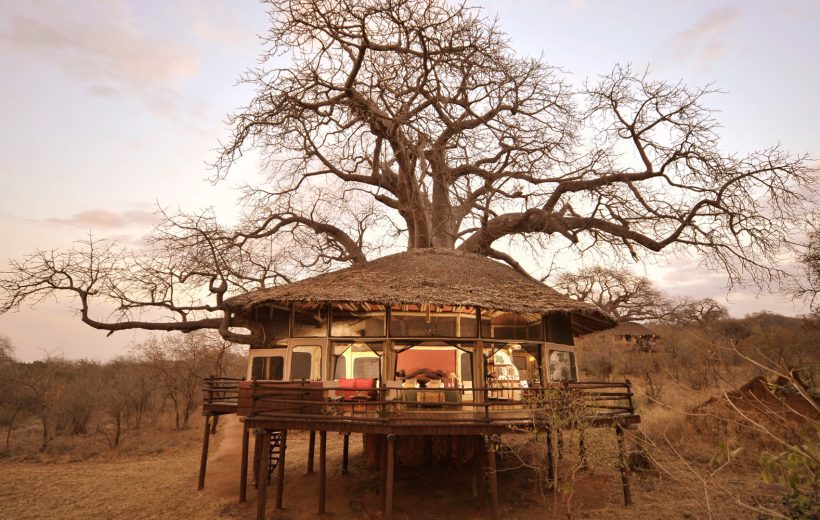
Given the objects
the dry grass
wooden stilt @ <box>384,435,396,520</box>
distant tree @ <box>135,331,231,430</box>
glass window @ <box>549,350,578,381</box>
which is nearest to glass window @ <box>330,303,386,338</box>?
wooden stilt @ <box>384,435,396,520</box>

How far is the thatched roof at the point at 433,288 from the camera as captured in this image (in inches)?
536

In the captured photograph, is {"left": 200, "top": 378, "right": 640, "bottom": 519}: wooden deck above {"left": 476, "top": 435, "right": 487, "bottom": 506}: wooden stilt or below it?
above

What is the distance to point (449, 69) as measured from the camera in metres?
17.9

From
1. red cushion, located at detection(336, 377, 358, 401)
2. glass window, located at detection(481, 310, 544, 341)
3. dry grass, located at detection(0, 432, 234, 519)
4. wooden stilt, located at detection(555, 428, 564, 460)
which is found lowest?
dry grass, located at detection(0, 432, 234, 519)

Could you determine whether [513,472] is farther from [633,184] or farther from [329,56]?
[329,56]

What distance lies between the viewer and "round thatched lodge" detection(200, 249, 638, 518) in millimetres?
12516

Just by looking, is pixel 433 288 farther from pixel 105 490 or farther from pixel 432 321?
pixel 105 490

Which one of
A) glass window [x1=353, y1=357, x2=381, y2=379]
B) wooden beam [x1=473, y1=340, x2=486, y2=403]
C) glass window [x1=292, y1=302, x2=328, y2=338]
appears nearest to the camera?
wooden beam [x1=473, y1=340, x2=486, y2=403]

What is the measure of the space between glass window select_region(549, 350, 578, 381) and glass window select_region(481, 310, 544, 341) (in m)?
0.97

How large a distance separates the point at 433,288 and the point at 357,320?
2233 mm

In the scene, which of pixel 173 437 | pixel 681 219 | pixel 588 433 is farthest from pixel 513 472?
pixel 173 437

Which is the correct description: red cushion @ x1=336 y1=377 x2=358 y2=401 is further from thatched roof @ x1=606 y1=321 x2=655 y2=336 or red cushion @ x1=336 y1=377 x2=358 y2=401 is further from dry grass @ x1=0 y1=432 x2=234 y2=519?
thatched roof @ x1=606 y1=321 x2=655 y2=336

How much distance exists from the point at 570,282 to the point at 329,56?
24.1 metres

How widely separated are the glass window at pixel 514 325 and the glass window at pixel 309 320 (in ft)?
14.7
